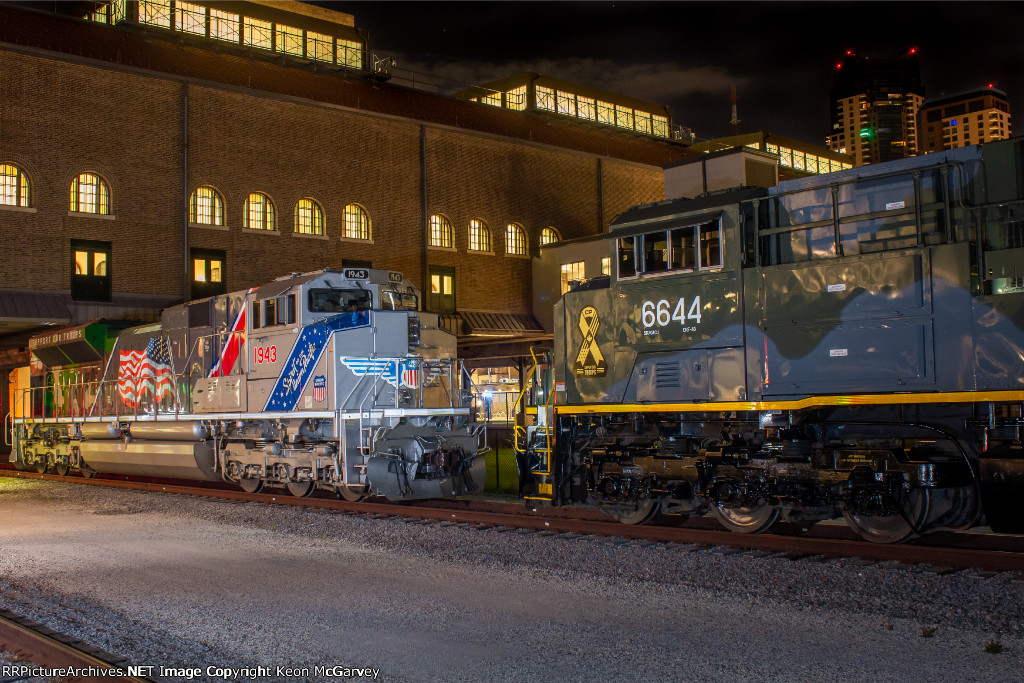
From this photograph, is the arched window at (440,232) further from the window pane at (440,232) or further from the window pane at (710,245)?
the window pane at (710,245)

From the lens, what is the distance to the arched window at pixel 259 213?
29.1 m

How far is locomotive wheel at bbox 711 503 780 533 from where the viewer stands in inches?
371

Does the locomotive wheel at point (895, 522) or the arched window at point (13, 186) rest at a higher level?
the arched window at point (13, 186)

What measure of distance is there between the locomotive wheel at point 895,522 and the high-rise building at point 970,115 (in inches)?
→ 4812

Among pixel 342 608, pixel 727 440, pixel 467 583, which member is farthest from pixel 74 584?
pixel 727 440

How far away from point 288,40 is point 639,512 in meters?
29.5

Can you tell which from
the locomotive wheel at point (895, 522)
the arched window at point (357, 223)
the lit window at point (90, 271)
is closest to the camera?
the locomotive wheel at point (895, 522)

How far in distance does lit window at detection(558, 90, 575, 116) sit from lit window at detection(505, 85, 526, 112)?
1.95 meters

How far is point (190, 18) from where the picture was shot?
32.0 m

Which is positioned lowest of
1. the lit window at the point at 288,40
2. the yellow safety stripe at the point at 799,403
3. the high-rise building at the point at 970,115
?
the yellow safety stripe at the point at 799,403

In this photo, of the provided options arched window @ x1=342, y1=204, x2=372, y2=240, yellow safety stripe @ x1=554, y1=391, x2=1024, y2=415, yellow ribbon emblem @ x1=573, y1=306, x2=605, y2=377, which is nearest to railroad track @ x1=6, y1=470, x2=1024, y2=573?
yellow safety stripe @ x1=554, y1=391, x2=1024, y2=415

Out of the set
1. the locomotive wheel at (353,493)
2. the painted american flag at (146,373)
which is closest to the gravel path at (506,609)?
the locomotive wheel at (353,493)

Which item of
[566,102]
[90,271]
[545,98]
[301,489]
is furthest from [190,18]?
[301,489]

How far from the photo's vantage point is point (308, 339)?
13.2 m
